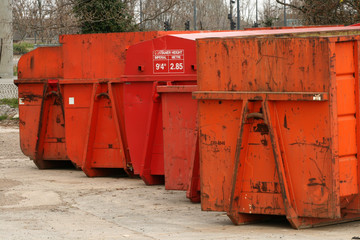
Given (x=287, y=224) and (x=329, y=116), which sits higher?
(x=329, y=116)

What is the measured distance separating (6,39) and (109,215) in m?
23.7

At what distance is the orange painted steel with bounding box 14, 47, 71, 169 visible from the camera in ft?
41.4

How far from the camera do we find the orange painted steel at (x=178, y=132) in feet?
30.9

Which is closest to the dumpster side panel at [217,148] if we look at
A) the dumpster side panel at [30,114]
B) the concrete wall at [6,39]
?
the dumpster side panel at [30,114]

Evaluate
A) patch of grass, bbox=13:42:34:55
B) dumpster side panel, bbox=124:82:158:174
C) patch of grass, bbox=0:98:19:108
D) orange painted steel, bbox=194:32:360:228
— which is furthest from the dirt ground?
patch of grass, bbox=13:42:34:55

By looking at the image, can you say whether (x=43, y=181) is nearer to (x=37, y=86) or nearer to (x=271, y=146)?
(x=37, y=86)

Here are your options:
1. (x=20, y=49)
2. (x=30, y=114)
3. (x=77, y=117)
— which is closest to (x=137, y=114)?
(x=77, y=117)

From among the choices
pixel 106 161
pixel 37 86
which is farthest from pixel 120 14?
pixel 106 161

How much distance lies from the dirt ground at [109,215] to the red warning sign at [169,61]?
1.59 m

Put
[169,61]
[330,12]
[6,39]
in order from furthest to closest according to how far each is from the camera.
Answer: [6,39] → [330,12] → [169,61]

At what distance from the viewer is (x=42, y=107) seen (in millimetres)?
12633

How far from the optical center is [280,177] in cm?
693

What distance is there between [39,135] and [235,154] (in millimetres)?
6193

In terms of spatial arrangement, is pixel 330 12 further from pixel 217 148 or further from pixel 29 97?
pixel 217 148
